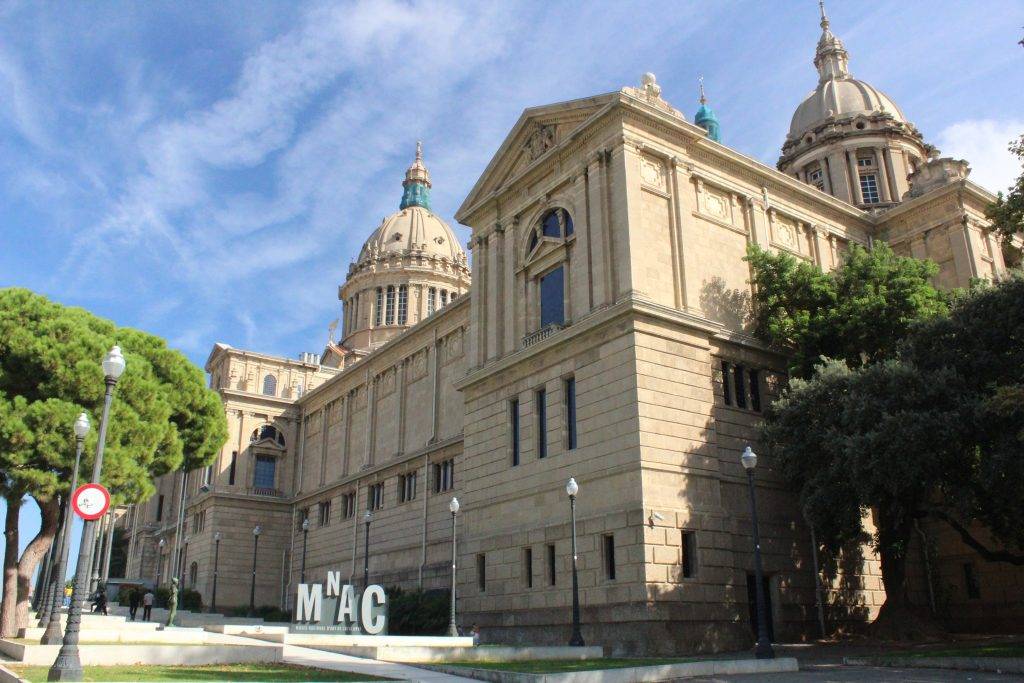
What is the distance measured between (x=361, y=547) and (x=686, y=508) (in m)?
32.4

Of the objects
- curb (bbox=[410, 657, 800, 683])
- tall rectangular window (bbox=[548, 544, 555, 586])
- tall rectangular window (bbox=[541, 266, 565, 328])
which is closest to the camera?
curb (bbox=[410, 657, 800, 683])

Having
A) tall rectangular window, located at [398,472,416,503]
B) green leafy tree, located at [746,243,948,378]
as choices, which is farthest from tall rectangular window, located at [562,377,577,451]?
tall rectangular window, located at [398,472,416,503]

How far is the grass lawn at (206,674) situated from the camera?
17.3 meters

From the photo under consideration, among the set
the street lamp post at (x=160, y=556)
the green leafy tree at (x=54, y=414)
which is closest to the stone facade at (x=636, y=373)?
the green leafy tree at (x=54, y=414)

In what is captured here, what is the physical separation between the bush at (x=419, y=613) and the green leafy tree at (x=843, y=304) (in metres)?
18.6

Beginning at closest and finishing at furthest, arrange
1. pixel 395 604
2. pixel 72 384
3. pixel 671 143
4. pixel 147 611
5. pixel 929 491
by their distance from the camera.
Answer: pixel 929 491
pixel 72 384
pixel 671 143
pixel 395 604
pixel 147 611

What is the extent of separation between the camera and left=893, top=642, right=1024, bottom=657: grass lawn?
2244 centimetres

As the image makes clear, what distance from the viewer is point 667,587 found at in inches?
1112

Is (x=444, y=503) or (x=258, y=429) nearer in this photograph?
(x=444, y=503)

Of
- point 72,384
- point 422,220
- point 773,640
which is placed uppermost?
point 422,220

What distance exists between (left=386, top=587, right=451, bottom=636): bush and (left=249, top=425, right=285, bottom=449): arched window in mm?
30247

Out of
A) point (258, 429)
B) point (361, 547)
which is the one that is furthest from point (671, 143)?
point (258, 429)

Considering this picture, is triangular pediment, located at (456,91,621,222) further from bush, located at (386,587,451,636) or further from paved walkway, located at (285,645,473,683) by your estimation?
paved walkway, located at (285,645,473,683)

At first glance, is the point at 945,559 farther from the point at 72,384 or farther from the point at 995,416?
the point at 72,384
